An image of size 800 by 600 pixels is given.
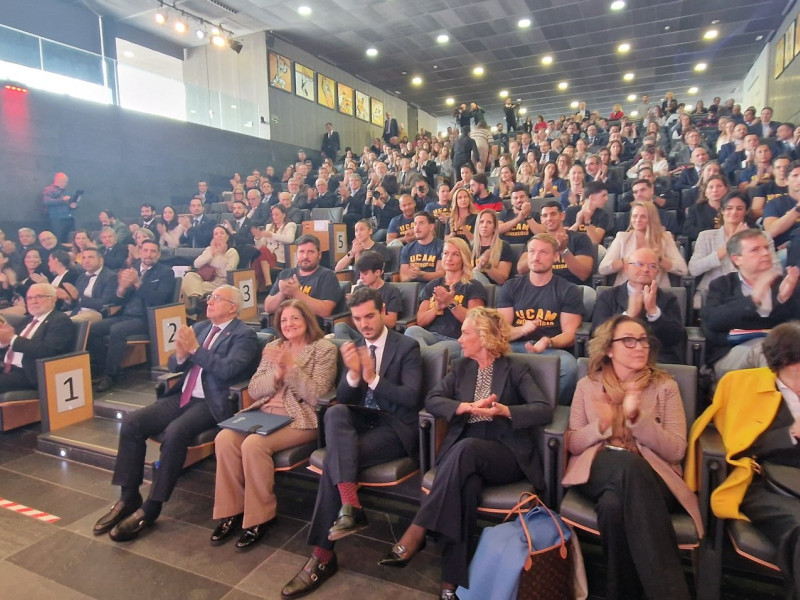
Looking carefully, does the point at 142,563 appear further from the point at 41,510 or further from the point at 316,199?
the point at 316,199

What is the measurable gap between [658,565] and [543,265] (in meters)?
1.58

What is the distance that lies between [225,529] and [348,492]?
0.67 meters

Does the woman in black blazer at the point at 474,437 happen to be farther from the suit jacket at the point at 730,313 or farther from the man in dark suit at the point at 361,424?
the suit jacket at the point at 730,313

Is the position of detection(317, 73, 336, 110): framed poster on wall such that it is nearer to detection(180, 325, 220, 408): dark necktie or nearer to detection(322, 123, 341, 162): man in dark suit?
detection(322, 123, 341, 162): man in dark suit

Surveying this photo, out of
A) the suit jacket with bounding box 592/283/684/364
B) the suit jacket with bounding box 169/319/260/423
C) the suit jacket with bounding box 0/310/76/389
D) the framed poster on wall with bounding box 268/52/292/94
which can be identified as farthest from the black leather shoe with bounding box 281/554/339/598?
the framed poster on wall with bounding box 268/52/292/94

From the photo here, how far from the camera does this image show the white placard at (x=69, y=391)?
333cm

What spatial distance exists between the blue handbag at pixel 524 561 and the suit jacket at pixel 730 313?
1294mm

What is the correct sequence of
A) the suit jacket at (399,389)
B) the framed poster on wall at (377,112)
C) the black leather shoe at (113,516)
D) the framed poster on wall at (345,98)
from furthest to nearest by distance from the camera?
the framed poster on wall at (377,112) < the framed poster on wall at (345,98) < the black leather shoe at (113,516) < the suit jacket at (399,389)

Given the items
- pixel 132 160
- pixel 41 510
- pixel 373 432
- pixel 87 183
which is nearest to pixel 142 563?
pixel 41 510

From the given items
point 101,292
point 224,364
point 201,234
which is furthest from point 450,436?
point 201,234

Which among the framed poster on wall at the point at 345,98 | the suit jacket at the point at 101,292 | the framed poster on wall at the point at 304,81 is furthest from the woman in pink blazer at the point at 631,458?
the framed poster on wall at the point at 345,98

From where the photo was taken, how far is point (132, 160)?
341 inches

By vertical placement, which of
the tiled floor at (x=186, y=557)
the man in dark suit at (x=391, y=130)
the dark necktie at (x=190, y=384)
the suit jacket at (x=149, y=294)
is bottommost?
the tiled floor at (x=186, y=557)

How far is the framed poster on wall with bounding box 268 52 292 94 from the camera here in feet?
37.0
